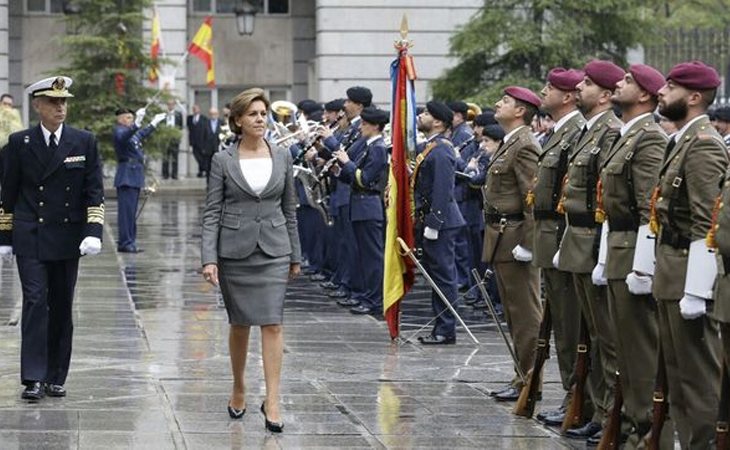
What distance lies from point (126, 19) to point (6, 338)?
23.4 m

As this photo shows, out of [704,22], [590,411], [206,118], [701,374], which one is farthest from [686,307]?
[206,118]

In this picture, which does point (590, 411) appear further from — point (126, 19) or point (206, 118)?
point (206, 118)

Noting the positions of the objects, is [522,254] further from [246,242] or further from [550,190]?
[246,242]

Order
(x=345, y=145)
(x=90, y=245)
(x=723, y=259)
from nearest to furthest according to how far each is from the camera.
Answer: (x=723, y=259)
(x=90, y=245)
(x=345, y=145)

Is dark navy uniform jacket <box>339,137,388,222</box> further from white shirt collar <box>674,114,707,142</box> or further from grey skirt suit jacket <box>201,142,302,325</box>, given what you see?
white shirt collar <box>674,114,707,142</box>

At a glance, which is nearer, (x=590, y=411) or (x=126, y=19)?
(x=590, y=411)

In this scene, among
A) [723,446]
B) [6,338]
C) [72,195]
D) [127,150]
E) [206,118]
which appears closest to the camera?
[723,446]

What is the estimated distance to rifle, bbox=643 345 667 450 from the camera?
342 inches

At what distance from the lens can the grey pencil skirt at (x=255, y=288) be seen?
34.2ft

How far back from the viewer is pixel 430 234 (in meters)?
14.6

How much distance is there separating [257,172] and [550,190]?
1726 mm

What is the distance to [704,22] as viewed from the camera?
117 ft

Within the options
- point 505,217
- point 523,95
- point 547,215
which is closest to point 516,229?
point 505,217

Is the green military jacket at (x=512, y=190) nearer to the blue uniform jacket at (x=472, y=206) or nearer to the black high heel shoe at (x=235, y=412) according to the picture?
the black high heel shoe at (x=235, y=412)
